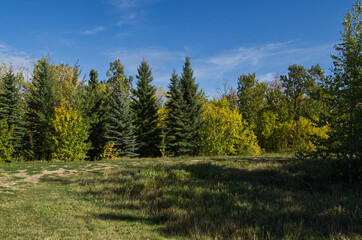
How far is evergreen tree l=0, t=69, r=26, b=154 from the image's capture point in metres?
23.9

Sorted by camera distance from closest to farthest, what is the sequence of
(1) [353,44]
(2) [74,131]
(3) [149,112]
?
(1) [353,44] → (2) [74,131] → (3) [149,112]

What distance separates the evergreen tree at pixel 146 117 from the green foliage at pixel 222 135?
6261mm

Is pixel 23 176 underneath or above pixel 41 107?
underneath

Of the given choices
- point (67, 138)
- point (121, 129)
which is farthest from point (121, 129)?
point (67, 138)

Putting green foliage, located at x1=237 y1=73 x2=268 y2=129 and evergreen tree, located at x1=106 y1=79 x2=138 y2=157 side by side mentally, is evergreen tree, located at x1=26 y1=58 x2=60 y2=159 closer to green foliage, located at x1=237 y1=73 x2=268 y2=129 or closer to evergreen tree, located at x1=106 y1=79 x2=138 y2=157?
evergreen tree, located at x1=106 y1=79 x2=138 y2=157

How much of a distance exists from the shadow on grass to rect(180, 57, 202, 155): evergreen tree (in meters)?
17.1

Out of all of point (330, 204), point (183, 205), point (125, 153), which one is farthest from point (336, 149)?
point (125, 153)

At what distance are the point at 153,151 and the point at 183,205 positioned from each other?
2202 cm

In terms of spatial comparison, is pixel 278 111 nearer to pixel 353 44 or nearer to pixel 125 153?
pixel 125 153

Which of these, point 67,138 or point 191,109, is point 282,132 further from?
point 67,138

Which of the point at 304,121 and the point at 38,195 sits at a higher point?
the point at 304,121

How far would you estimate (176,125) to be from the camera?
27531 millimetres

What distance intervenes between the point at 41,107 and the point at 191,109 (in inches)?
761

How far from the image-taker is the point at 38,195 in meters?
7.79
